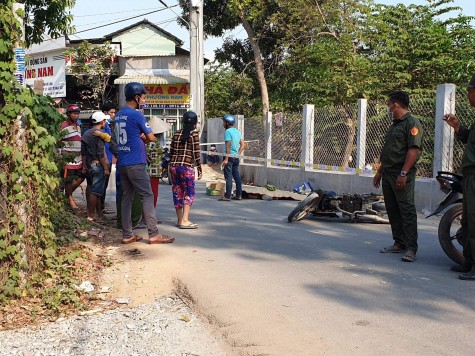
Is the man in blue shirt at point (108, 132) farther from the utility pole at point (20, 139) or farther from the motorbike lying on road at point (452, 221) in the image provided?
the motorbike lying on road at point (452, 221)

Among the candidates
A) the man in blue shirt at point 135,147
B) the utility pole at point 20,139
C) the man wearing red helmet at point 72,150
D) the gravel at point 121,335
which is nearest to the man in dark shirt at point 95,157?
the man wearing red helmet at point 72,150

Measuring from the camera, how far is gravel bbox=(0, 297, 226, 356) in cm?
429

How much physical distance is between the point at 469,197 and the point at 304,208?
3.82 metres

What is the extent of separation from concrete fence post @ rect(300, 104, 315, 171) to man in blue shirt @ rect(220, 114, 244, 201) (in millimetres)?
2584

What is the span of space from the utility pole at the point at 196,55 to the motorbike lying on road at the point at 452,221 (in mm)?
17009

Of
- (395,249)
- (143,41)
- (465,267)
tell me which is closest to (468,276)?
(465,267)

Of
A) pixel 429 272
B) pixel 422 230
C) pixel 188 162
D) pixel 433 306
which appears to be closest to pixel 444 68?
pixel 422 230

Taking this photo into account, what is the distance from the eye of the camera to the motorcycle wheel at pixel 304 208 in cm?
936

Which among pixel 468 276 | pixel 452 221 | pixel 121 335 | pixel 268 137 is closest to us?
pixel 121 335

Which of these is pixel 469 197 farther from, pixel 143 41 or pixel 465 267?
pixel 143 41

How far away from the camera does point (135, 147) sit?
23.9 ft

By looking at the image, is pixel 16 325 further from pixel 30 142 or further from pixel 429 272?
pixel 429 272

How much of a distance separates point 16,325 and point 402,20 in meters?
19.6

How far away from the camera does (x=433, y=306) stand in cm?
496
